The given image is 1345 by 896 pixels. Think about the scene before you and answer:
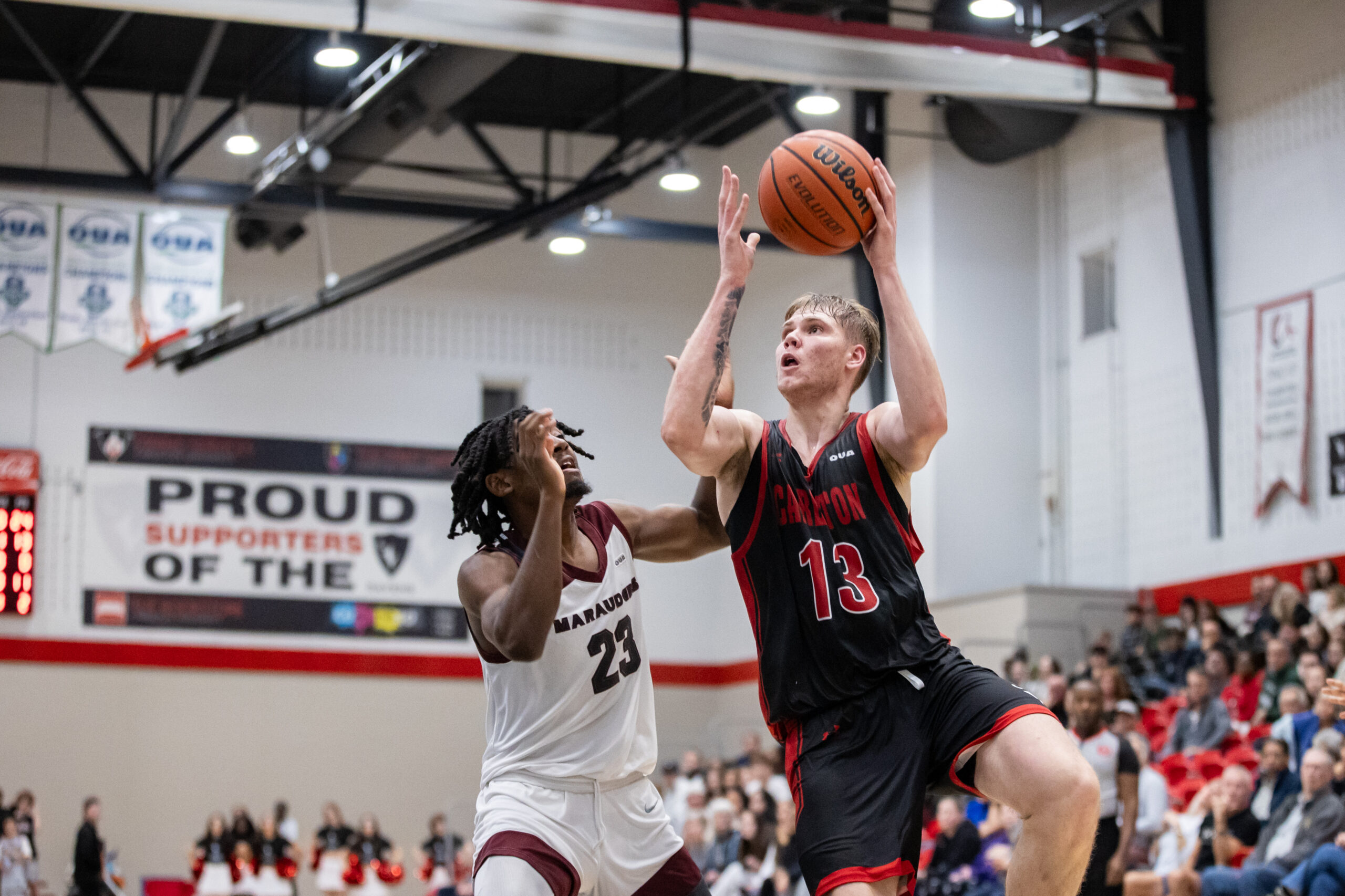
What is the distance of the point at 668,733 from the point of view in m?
23.9

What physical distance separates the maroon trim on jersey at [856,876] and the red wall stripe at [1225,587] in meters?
11.5

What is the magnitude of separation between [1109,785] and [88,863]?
12.8 m

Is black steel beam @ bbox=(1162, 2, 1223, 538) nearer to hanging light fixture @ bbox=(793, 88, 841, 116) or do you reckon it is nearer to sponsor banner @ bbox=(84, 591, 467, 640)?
hanging light fixture @ bbox=(793, 88, 841, 116)

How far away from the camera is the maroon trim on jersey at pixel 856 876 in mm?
4574

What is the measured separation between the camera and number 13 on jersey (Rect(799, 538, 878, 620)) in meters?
4.85

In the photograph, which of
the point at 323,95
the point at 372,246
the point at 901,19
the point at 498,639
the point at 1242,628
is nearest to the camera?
the point at 498,639

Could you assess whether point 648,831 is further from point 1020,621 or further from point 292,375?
point 292,375

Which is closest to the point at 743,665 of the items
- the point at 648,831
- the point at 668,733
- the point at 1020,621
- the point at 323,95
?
the point at 668,733

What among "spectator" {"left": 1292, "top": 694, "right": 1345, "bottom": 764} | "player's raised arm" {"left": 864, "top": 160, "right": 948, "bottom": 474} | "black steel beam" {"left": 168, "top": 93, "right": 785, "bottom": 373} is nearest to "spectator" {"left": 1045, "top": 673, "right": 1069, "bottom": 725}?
"spectator" {"left": 1292, "top": 694, "right": 1345, "bottom": 764}

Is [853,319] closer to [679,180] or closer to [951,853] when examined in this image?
[951,853]

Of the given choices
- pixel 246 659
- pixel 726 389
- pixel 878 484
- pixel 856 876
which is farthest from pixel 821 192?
pixel 246 659

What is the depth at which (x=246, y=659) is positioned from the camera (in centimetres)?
2222

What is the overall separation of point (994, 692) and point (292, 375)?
63.6ft

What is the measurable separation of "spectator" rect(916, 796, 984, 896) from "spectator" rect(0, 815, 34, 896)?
10.7m
